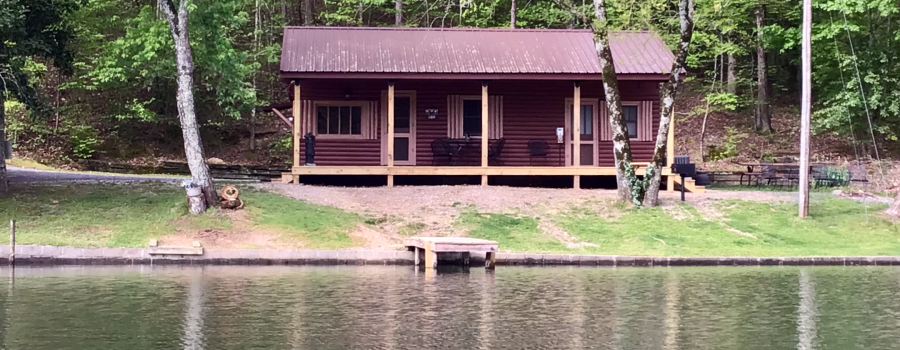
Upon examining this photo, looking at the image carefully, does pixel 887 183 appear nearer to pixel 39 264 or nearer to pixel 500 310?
pixel 500 310

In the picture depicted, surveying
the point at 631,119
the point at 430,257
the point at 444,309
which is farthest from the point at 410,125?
the point at 444,309

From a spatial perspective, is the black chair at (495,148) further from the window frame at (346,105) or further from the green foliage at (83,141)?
the green foliage at (83,141)

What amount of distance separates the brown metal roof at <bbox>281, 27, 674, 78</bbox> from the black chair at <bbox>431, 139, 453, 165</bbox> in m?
2.40

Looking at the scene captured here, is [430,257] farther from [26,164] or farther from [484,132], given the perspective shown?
[26,164]

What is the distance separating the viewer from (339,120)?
2781 cm

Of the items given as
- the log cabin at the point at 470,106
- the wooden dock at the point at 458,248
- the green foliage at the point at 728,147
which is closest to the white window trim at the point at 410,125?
the log cabin at the point at 470,106

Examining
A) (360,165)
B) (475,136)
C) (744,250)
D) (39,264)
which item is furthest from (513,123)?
(39,264)

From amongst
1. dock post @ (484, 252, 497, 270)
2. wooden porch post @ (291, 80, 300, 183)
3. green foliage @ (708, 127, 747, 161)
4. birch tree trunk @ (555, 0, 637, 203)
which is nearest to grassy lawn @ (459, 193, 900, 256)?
birch tree trunk @ (555, 0, 637, 203)

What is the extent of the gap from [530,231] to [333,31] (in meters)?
10.9

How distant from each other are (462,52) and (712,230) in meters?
9.32

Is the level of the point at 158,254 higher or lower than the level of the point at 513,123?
lower

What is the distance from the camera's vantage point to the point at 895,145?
35750 millimetres

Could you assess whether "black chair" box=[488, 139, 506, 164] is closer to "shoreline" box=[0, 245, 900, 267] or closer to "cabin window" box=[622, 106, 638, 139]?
"cabin window" box=[622, 106, 638, 139]

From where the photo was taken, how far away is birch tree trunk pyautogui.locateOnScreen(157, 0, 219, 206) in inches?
837
